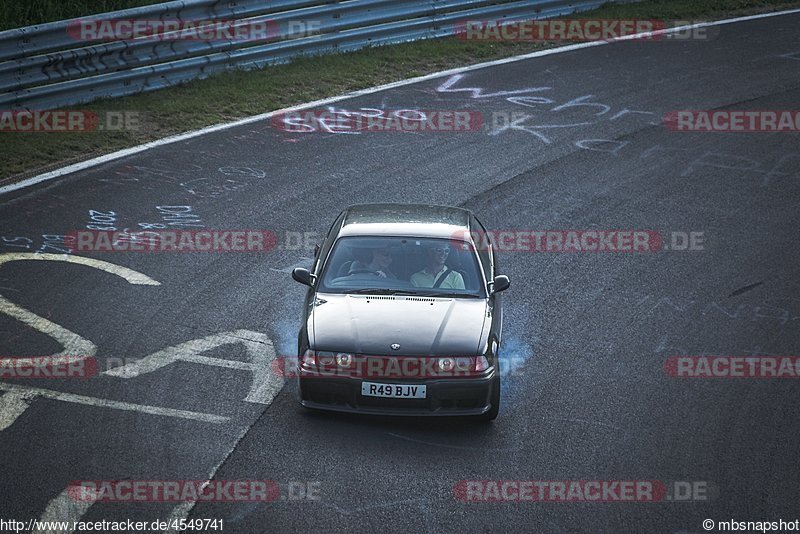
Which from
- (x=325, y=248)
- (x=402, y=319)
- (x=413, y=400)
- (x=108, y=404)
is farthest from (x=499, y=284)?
(x=108, y=404)

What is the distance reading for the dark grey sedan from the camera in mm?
7676

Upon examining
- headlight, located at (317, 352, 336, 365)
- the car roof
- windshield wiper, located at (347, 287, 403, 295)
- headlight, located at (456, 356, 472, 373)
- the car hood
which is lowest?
headlight, located at (456, 356, 472, 373)

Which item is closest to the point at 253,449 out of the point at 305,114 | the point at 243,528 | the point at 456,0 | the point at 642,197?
the point at 243,528

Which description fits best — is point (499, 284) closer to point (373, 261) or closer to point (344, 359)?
point (373, 261)

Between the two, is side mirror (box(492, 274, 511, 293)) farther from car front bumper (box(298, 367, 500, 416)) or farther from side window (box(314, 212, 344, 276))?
side window (box(314, 212, 344, 276))

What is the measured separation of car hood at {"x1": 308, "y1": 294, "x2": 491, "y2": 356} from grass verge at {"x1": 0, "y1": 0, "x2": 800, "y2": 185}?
644 cm

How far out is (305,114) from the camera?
1529 cm

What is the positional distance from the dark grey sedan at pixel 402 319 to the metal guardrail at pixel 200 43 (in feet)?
21.4

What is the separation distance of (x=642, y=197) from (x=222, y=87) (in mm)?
6833

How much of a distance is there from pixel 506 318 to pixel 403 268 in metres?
1.64

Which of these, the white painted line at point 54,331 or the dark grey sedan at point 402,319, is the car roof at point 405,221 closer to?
the dark grey sedan at point 402,319

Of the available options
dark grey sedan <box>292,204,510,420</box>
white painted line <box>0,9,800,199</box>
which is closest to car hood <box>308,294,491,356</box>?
dark grey sedan <box>292,204,510,420</box>

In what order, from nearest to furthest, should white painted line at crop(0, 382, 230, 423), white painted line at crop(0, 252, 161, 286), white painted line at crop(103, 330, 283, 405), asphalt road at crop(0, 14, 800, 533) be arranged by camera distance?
1. asphalt road at crop(0, 14, 800, 533)
2. white painted line at crop(0, 382, 230, 423)
3. white painted line at crop(103, 330, 283, 405)
4. white painted line at crop(0, 252, 161, 286)

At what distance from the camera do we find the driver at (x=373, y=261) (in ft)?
28.9
